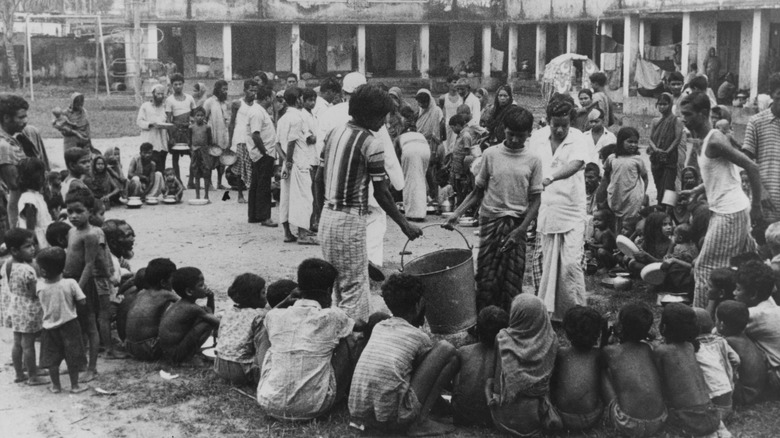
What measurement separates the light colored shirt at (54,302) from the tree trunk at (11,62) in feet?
109

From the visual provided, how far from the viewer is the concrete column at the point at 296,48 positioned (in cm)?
3694

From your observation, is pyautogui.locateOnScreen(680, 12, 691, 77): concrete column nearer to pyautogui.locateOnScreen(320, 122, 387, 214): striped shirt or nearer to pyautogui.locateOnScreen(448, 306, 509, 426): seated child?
pyautogui.locateOnScreen(320, 122, 387, 214): striped shirt

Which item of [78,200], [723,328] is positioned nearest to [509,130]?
[723,328]

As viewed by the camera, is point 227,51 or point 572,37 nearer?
point 572,37

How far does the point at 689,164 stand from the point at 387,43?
3016cm

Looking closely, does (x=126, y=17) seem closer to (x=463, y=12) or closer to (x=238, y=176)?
(x=463, y=12)

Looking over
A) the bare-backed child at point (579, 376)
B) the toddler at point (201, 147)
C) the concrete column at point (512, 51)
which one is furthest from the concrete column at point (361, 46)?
the bare-backed child at point (579, 376)

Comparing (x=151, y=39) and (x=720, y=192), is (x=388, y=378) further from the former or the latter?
(x=151, y=39)

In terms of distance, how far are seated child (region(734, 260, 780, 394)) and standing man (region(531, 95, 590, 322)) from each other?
1.48m

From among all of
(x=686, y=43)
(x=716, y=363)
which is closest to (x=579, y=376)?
(x=716, y=363)

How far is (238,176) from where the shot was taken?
13.6 metres

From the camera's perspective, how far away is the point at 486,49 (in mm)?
36875

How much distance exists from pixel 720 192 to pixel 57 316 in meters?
4.51

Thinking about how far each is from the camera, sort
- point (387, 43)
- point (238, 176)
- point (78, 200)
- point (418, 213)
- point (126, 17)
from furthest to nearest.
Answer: point (387, 43) → point (126, 17) → point (238, 176) → point (418, 213) → point (78, 200)
